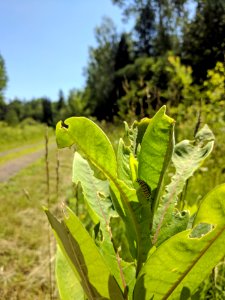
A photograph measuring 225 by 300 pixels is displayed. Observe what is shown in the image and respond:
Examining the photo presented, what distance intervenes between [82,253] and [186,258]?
160 millimetres

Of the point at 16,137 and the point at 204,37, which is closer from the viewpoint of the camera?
the point at 204,37

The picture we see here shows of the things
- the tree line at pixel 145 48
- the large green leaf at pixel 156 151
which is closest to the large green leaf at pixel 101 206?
the large green leaf at pixel 156 151

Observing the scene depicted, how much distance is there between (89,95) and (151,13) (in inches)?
345

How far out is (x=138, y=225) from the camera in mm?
616

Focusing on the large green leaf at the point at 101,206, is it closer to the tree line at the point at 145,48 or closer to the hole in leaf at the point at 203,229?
the hole in leaf at the point at 203,229

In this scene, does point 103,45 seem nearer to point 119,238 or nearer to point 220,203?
point 119,238

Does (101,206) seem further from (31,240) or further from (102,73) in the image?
(102,73)

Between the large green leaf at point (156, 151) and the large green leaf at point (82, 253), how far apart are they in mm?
171

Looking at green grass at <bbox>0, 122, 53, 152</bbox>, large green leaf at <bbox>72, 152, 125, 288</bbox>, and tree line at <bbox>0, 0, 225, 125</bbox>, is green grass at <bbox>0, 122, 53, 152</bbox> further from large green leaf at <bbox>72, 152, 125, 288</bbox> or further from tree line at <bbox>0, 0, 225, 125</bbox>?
large green leaf at <bbox>72, 152, 125, 288</bbox>

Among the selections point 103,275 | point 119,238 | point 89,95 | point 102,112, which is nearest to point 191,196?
point 119,238

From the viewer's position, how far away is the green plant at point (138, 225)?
516mm

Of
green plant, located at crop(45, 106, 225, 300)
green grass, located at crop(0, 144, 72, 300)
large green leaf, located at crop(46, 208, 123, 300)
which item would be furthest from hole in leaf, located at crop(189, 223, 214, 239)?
green grass, located at crop(0, 144, 72, 300)

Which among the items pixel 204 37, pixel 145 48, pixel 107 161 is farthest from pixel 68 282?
pixel 145 48

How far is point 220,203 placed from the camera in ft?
1.63
